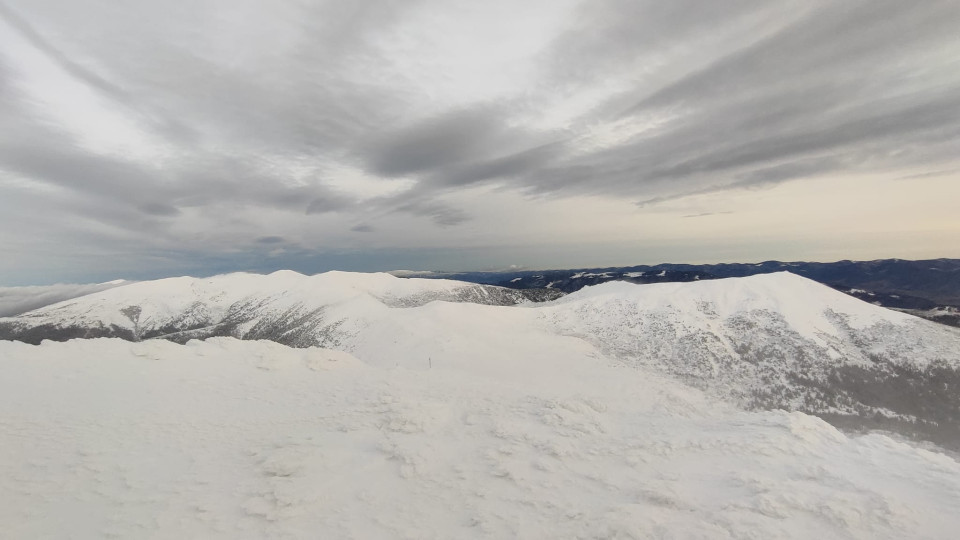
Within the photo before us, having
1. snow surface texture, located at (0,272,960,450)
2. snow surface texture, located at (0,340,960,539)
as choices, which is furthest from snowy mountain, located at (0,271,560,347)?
snow surface texture, located at (0,340,960,539)

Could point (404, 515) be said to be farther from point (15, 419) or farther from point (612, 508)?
point (15, 419)

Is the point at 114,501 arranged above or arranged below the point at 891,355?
above

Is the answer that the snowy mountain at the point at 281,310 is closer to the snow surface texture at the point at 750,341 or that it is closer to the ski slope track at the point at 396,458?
the snow surface texture at the point at 750,341

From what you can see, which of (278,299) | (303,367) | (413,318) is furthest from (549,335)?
(278,299)

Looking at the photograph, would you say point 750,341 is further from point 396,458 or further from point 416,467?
point 396,458

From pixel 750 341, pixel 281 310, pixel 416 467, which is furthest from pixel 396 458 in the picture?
pixel 281 310

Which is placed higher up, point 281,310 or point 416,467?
point 416,467

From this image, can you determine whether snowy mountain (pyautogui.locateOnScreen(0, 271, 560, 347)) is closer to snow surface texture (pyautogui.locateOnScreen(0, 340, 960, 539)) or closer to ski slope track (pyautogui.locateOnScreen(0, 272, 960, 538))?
ski slope track (pyautogui.locateOnScreen(0, 272, 960, 538))

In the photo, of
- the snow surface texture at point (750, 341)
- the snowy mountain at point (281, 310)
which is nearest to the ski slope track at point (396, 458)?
the snow surface texture at point (750, 341)
